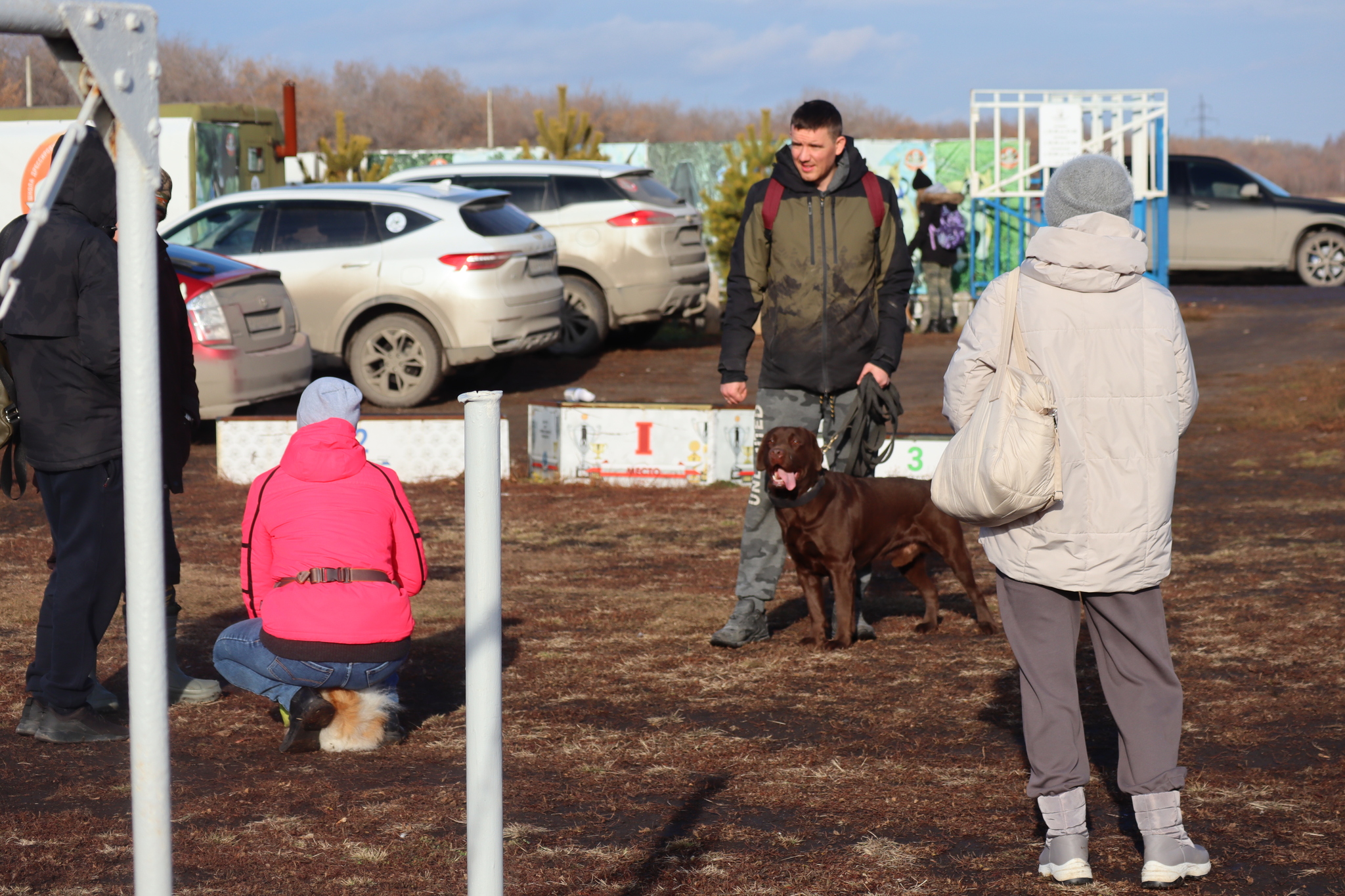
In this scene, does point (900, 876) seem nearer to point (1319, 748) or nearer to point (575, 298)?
point (1319, 748)

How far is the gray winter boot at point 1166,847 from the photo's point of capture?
3293mm

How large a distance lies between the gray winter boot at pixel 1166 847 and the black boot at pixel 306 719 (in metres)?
2.38

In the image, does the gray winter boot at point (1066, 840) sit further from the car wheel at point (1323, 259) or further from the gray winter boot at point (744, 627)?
the car wheel at point (1323, 259)

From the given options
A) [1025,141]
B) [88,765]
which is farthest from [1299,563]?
[1025,141]

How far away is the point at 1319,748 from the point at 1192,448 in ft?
22.1

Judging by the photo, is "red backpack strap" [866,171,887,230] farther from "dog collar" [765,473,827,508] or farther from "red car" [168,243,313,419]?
"red car" [168,243,313,419]

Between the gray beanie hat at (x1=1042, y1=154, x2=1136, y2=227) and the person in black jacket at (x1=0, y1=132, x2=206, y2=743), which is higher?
the gray beanie hat at (x1=1042, y1=154, x2=1136, y2=227)

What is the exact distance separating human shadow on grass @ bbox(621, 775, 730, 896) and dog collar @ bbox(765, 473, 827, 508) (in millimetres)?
1585

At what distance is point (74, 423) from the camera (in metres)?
4.44

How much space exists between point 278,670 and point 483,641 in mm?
2475

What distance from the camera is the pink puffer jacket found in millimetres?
4348

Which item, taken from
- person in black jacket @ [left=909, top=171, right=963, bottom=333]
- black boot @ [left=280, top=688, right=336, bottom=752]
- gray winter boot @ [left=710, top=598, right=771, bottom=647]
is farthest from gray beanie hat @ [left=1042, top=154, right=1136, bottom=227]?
person in black jacket @ [left=909, top=171, right=963, bottom=333]

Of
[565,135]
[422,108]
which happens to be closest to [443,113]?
[422,108]

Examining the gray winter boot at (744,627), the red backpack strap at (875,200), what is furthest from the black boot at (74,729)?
the red backpack strap at (875,200)
